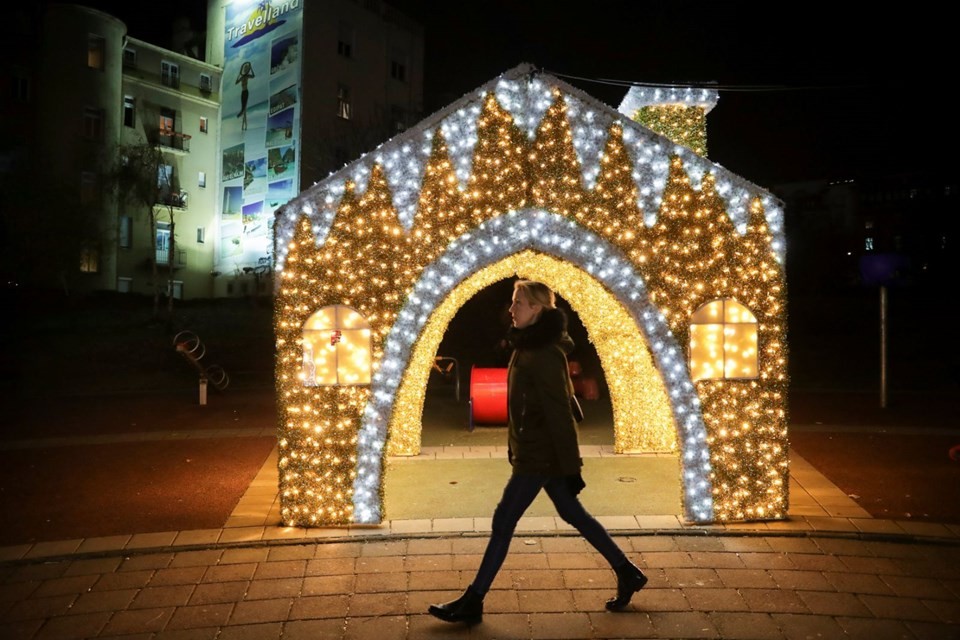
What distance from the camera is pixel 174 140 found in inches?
1233

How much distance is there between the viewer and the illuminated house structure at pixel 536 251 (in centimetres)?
595

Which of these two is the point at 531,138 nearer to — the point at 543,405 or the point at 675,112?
the point at 543,405

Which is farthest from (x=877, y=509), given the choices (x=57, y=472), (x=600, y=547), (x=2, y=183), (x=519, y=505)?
(x=2, y=183)

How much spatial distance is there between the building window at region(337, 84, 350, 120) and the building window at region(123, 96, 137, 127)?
8488mm

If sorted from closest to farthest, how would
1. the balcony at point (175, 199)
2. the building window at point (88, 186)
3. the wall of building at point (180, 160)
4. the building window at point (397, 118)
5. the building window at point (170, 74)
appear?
the building window at point (88, 186) → the balcony at point (175, 199) → the wall of building at point (180, 160) → the building window at point (170, 74) → the building window at point (397, 118)

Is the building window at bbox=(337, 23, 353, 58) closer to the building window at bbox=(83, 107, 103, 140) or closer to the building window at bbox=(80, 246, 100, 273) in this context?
the building window at bbox=(83, 107, 103, 140)

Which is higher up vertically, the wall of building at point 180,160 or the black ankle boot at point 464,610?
the wall of building at point 180,160

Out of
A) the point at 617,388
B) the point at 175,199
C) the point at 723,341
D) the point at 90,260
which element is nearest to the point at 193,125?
the point at 175,199

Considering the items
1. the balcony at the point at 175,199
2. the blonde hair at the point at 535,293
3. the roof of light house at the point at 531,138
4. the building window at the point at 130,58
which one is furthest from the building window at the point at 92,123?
the blonde hair at the point at 535,293

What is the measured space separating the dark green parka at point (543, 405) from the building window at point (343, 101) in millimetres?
29407

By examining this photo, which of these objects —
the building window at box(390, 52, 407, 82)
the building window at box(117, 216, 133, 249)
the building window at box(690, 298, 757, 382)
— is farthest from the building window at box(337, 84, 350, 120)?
the building window at box(690, 298, 757, 382)

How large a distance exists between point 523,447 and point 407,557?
5.63 ft

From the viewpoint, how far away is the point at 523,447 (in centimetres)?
418

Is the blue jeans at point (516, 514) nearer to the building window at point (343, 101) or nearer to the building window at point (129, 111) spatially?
the building window at point (343, 101)
